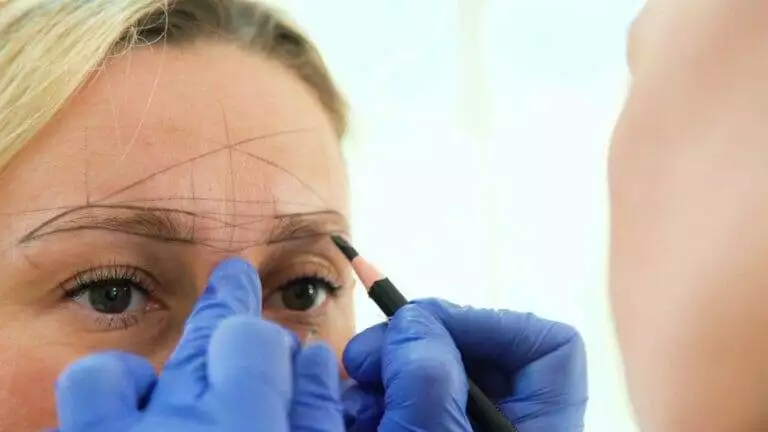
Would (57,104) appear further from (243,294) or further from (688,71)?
(688,71)

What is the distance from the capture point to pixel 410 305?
77 cm

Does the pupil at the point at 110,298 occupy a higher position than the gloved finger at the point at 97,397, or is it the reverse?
the pupil at the point at 110,298

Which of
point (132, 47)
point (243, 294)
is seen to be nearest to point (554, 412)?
point (243, 294)

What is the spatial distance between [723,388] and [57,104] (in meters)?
0.66

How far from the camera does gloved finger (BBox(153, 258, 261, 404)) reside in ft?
2.05

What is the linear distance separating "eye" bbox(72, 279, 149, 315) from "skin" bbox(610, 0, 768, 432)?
506 millimetres

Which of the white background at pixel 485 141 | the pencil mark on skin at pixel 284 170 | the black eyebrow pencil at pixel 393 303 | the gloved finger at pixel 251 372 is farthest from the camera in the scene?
the white background at pixel 485 141

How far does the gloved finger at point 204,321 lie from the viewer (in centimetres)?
62

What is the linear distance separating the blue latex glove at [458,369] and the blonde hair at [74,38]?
35 cm

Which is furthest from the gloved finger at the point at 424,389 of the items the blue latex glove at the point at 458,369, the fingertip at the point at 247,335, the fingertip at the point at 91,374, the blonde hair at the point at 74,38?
the blonde hair at the point at 74,38

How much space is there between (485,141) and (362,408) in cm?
95

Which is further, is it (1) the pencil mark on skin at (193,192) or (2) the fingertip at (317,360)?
(1) the pencil mark on skin at (193,192)

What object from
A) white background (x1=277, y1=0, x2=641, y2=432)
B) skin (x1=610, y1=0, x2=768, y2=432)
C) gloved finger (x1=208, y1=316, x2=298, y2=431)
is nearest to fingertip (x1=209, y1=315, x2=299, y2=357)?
gloved finger (x1=208, y1=316, x2=298, y2=431)

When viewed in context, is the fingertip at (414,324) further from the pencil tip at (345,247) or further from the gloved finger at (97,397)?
the gloved finger at (97,397)
